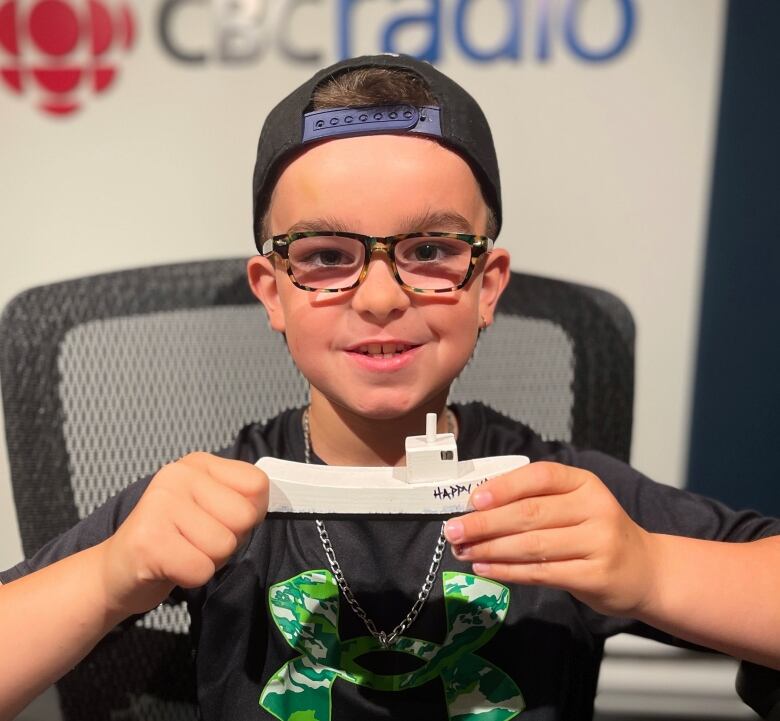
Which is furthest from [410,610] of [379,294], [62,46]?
[62,46]

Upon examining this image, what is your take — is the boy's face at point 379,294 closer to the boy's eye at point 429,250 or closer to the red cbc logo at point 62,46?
the boy's eye at point 429,250

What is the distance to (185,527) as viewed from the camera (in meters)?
0.47

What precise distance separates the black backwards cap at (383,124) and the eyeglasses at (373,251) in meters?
0.07

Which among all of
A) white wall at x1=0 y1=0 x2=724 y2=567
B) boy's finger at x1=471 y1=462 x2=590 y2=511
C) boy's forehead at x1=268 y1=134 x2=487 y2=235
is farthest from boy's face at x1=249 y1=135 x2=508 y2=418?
white wall at x1=0 y1=0 x2=724 y2=567

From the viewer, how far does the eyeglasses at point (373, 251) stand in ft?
1.83

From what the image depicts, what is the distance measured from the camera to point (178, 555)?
47 centimetres

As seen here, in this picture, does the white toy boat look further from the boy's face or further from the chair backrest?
the chair backrest

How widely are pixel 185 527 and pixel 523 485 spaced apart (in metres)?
0.23

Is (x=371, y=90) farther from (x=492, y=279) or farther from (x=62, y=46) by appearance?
(x=62, y=46)

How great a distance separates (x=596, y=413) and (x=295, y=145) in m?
0.42

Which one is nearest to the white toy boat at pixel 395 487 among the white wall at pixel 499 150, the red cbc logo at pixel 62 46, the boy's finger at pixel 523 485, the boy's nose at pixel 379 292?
the boy's finger at pixel 523 485

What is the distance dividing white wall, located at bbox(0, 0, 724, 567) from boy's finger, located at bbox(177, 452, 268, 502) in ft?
1.95

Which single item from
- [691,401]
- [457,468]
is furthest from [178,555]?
[691,401]

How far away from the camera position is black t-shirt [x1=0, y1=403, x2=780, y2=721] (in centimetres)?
62
